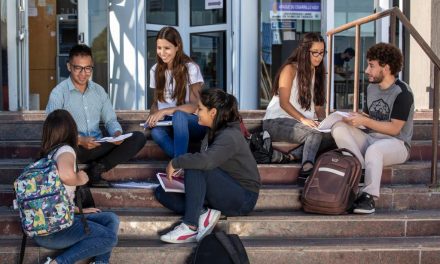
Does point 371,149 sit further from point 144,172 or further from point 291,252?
point 144,172

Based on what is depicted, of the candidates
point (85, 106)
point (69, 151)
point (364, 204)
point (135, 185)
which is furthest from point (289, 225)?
point (85, 106)

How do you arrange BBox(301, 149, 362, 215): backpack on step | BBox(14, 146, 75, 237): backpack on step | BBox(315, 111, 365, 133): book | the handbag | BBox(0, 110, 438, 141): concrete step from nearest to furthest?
BBox(14, 146, 75, 237): backpack on step < the handbag < BBox(301, 149, 362, 215): backpack on step < BBox(315, 111, 365, 133): book < BBox(0, 110, 438, 141): concrete step

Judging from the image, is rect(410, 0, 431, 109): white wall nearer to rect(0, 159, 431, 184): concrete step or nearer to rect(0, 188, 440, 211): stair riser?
rect(0, 159, 431, 184): concrete step

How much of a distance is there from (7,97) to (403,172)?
4803 mm

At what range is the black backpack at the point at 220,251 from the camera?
4160mm

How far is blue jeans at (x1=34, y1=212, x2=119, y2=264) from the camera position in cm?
406

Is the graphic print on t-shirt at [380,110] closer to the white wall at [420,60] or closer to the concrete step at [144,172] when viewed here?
the concrete step at [144,172]

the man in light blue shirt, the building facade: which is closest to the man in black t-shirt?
the man in light blue shirt

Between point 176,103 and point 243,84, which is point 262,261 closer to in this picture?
point 176,103

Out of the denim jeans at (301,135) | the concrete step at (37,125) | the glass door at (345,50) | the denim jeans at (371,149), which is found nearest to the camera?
the denim jeans at (371,149)

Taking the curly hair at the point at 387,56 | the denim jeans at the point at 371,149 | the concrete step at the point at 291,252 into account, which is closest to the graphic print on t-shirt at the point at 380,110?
the denim jeans at the point at 371,149

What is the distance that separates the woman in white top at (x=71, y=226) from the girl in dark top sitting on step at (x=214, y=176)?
0.51 m

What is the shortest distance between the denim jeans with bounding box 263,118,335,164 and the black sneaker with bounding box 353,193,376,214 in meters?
0.56

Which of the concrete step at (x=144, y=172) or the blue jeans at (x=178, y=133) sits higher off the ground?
the blue jeans at (x=178, y=133)
